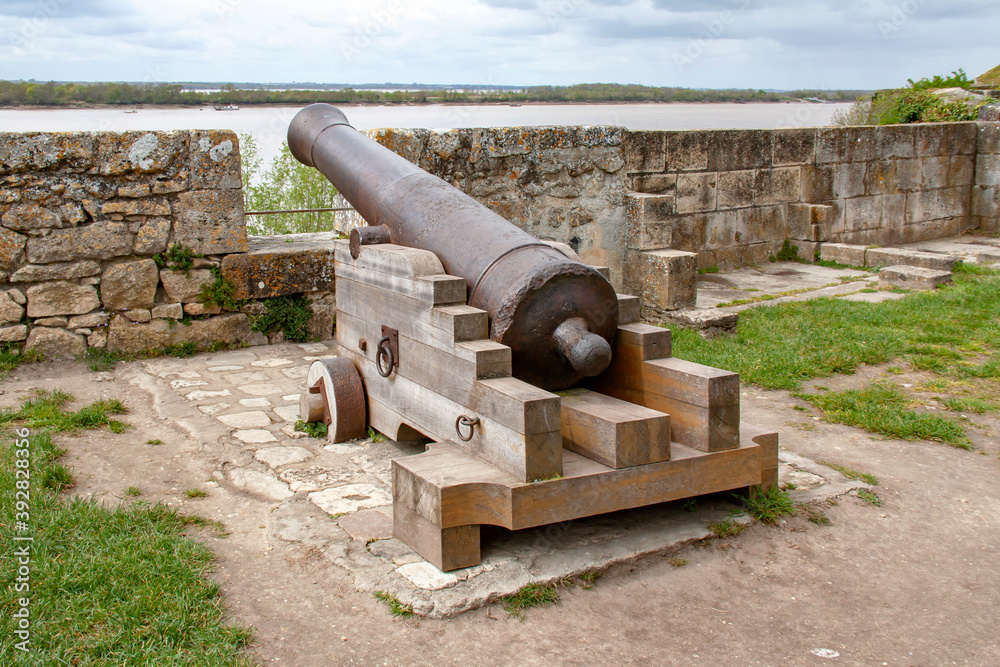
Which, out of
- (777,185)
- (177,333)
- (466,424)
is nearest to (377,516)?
(466,424)

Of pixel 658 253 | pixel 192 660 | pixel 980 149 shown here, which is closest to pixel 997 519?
pixel 192 660

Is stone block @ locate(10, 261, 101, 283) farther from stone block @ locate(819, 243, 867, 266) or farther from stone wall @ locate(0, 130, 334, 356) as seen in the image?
stone block @ locate(819, 243, 867, 266)

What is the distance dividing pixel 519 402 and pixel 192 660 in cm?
119

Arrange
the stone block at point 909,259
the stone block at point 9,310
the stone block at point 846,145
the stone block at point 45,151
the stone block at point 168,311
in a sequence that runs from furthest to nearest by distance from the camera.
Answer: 1. the stone block at point 846,145
2. the stone block at point 909,259
3. the stone block at point 168,311
4. the stone block at point 9,310
5. the stone block at point 45,151

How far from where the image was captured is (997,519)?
3.41 m

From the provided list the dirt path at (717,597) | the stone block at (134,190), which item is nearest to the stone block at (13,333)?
the stone block at (134,190)

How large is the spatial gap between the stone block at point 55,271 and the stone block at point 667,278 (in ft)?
12.5

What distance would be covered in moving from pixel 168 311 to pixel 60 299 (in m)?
0.62

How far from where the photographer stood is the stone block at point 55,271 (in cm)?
Result: 527

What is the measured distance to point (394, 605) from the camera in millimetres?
2658

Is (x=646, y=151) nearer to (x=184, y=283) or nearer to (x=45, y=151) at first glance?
(x=184, y=283)

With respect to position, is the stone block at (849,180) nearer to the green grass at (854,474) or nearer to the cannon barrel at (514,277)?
the green grass at (854,474)

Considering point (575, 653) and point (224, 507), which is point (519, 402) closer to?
point (575, 653)

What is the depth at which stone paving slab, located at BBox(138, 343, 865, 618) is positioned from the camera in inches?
111
